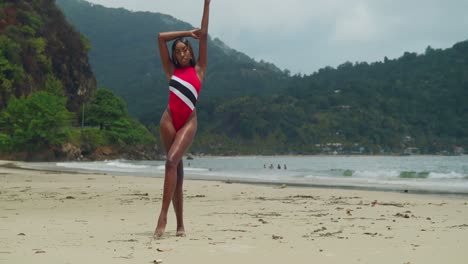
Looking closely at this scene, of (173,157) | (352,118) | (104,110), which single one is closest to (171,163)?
(173,157)

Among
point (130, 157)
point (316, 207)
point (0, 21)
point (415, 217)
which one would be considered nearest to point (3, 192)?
point (316, 207)

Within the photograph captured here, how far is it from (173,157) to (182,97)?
67cm

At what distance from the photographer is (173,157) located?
233 inches

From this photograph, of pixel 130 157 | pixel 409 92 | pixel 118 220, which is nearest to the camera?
pixel 118 220

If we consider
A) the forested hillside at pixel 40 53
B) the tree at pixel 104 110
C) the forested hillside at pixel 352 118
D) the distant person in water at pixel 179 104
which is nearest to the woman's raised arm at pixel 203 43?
the distant person in water at pixel 179 104

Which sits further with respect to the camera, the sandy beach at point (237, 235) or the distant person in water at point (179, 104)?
the distant person in water at point (179, 104)

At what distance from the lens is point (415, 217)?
25.9 ft

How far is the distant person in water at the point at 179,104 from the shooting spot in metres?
5.94

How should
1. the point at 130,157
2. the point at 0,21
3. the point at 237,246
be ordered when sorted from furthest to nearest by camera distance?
the point at 130,157 < the point at 0,21 < the point at 237,246

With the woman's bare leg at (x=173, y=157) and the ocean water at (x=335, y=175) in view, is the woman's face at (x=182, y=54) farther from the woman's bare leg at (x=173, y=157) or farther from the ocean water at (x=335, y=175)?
the ocean water at (x=335, y=175)

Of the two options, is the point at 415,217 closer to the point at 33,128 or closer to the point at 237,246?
the point at 237,246

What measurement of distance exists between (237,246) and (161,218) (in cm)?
108

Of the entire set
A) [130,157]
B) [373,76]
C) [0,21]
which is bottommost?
[130,157]

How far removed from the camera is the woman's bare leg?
19.4ft
